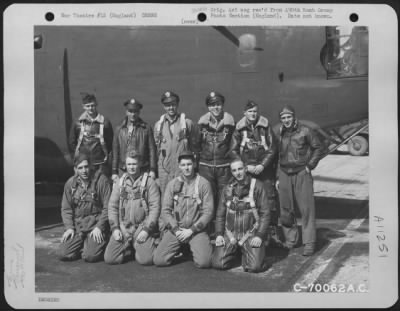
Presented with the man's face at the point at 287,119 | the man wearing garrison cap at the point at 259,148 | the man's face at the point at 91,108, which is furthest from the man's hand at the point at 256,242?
the man's face at the point at 91,108

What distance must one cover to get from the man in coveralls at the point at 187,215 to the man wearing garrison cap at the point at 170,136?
0.24ft

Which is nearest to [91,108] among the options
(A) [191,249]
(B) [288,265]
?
(A) [191,249]

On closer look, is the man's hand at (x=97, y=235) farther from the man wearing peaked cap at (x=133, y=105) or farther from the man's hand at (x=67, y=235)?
the man wearing peaked cap at (x=133, y=105)

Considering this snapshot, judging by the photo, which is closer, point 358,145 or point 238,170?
point 238,170

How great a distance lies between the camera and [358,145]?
4461mm

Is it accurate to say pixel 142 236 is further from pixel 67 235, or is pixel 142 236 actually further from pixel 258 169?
pixel 258 169

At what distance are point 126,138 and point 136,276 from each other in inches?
48.8

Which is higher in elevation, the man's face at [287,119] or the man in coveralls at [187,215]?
the man's face at [287,119]

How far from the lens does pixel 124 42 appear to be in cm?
433

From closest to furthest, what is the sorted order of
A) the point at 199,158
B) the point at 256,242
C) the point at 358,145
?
1. the point at 256,242
2. the point at 199,158
3. the point at 358,145

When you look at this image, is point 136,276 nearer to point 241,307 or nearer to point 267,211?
point 241,307

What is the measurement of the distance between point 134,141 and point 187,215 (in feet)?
2.69

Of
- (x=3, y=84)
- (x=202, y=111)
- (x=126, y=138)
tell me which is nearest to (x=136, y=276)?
(x=126, y=138)

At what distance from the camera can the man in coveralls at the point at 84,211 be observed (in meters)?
4.33
